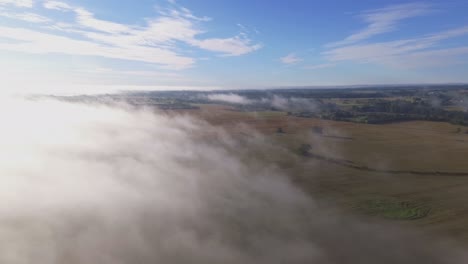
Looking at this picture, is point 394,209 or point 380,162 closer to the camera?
point 394,209

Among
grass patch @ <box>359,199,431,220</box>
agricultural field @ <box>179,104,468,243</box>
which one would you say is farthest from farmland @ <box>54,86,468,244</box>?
grass patch @ <box>359,199,431,220</box>

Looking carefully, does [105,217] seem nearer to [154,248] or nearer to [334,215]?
[154,248]

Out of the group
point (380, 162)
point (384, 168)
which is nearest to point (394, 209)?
point (384, 168)

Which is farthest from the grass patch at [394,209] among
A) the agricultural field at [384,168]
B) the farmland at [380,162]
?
the farmland at [380,162]

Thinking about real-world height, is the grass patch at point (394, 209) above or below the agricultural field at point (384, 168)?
below

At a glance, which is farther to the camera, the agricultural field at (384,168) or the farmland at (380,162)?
the farmland at (380,162)

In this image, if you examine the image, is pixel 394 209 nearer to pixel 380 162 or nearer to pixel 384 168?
pixel 384 168

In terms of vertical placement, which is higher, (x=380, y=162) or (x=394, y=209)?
(x=380, y=162)

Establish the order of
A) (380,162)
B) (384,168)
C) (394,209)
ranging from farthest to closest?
(380,162)
(384,168)
(394,209)

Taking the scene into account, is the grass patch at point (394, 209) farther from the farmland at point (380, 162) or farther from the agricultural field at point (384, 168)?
the farmland at point (380, 162)
